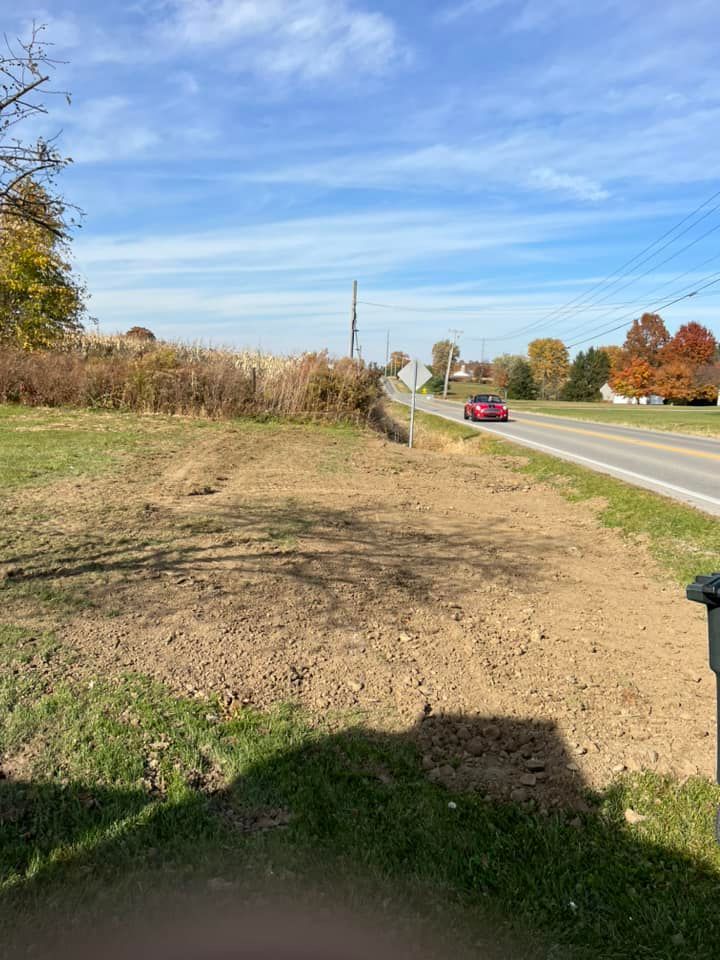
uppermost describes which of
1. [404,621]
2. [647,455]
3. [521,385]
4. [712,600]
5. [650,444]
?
[521,385]

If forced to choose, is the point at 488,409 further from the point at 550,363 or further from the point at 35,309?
the point at 550,363

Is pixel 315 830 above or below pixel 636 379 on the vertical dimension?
below

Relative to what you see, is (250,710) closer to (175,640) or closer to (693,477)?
(175,640)

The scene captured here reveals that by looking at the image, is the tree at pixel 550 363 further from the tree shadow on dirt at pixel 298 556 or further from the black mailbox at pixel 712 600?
the black mailbox at pixel 712 600

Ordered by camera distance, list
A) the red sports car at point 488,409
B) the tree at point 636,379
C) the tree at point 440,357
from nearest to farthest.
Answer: the red sports car at point 488,409
the tree at point 636,379
the tree at point 440,357

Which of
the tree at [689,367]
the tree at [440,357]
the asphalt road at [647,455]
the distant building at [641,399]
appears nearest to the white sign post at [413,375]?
the asphalt road at [647,455]

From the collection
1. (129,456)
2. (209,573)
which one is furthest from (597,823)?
(129,456)

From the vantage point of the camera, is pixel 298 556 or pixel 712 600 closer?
pixel 712 600

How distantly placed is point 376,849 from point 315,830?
10.1 inches

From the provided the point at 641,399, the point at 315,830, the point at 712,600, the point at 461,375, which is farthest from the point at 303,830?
the point at 461,375

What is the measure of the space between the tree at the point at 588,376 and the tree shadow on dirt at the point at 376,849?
107007 mm

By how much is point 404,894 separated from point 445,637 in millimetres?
2298

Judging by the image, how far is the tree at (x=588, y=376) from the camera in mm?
104562

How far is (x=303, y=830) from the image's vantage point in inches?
109
